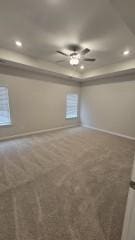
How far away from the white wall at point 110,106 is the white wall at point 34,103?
3.80ft

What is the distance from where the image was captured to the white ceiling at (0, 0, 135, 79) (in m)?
1.75

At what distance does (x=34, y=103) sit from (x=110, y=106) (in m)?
3.27

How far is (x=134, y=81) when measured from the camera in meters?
4.24

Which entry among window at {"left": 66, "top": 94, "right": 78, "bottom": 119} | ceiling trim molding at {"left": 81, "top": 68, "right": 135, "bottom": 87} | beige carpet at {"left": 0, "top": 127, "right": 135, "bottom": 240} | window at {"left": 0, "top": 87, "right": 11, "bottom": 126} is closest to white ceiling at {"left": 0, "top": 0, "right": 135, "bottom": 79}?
ceiling trim molding at {"left": 81, "top": 68, "right": 135, "bottom": 87}

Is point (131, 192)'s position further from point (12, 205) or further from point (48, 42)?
point (48, 42)

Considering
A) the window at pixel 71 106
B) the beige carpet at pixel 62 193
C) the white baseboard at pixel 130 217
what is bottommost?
the beige carpet at pixel 62 193

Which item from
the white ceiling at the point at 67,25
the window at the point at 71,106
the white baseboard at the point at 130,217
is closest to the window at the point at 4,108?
the white ceiling at the point at 67,25

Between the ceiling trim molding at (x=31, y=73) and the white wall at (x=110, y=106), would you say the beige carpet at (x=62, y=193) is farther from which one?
the ceiling trim molding at (x=31, y=73)

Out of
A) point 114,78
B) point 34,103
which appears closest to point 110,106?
point 114,78

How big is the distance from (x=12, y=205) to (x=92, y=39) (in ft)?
11.6

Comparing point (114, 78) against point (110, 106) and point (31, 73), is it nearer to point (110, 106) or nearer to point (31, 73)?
point (110, 106)

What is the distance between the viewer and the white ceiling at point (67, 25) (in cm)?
175

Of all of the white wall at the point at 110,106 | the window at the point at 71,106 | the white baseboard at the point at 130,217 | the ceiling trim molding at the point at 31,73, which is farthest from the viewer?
the window at the point at 71,106

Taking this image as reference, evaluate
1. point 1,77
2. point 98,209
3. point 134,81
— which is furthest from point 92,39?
point 98,209
